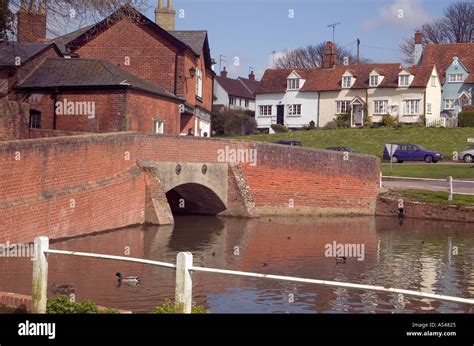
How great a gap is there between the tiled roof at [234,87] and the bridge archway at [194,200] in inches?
2320

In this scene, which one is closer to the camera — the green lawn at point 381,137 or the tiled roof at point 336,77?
the green lawn at point 381,137

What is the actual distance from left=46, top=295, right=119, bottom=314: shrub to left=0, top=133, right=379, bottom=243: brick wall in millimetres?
9008

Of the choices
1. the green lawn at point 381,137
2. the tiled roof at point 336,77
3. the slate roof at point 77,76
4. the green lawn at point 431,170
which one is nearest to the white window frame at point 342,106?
the tiled roof at point 336,77

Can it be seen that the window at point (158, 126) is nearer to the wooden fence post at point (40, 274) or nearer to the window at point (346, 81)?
the wooden fence post at point (40, 274)

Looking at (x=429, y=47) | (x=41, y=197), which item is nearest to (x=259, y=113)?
(x=429, y=47)

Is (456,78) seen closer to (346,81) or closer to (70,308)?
(346,81)

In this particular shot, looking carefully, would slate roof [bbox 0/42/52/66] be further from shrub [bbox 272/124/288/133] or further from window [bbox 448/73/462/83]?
window [bbox 448/73/462/83]

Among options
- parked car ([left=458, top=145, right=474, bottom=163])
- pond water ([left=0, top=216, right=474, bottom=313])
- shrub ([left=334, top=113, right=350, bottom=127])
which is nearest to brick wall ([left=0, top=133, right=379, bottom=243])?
pond water ([left=0, top=216, right=474, bottom=313])

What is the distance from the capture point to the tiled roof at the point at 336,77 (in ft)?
219

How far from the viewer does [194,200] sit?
105 ft

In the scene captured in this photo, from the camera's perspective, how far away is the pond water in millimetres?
14594
